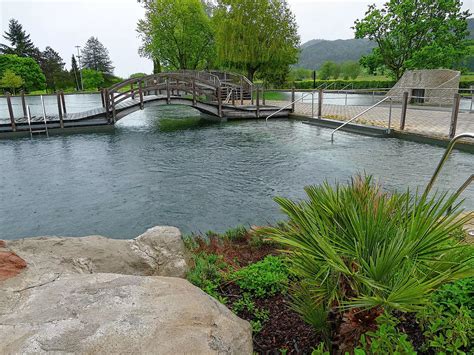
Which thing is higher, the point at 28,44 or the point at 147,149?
the point at 28,44

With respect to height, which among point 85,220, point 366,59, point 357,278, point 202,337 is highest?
point 366,59

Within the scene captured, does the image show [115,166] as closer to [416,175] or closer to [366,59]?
[416,175]

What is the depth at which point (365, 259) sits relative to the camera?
203cm

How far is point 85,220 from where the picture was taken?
6.38m

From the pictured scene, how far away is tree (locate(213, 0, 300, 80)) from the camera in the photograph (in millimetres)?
29219

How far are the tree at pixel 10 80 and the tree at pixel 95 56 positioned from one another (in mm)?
43590

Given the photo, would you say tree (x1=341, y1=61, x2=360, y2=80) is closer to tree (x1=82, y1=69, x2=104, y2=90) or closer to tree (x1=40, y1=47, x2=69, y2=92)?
tree (x1=82, y1=69, x2=104, y2=90)

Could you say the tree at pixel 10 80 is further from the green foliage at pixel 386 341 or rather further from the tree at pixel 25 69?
the green foliage at pixel 386 341

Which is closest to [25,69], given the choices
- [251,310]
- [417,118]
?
[417,118]

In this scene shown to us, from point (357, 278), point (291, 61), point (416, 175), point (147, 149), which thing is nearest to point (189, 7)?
point (291, 61)

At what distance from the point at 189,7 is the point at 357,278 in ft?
134

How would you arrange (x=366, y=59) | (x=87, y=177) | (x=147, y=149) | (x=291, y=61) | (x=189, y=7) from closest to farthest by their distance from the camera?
(x=87, y=177) < (x=147, y=149) < (x=366, y=59) < (x=291, y=61) < (x=189, y=7)

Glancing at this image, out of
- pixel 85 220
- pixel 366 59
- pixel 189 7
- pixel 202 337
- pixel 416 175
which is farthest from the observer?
pixel 189 7

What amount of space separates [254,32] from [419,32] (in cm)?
1214
